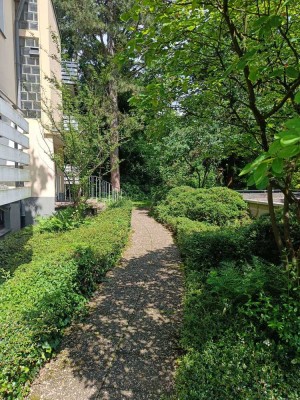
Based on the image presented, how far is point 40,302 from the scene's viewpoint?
3225 millimetres

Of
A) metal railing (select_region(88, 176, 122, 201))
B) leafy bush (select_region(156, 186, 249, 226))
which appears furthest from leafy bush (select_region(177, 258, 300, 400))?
metal railing (select_region(88, 176, 122, 201))

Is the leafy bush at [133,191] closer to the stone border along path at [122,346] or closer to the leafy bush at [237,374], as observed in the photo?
the stone border along path at [122,346]

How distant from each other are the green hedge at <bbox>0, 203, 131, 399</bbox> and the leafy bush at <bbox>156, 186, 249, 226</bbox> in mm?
4691

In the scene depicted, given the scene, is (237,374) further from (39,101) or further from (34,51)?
(34,51)

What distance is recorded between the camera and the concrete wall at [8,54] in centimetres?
634

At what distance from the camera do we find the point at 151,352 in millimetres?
3150

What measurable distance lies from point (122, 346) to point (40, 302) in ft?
3.46

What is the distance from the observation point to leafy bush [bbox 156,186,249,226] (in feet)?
31.6

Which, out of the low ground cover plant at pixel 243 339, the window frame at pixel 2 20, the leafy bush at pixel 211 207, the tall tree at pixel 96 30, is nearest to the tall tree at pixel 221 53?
the low ground cover plant at pixel 243 339

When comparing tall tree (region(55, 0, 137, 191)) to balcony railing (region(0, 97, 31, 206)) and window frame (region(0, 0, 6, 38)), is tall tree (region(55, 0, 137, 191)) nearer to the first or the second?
window frame (region(0, 0, 6, 38))

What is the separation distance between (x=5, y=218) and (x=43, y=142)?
278cm

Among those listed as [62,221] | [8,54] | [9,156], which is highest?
[8,54]

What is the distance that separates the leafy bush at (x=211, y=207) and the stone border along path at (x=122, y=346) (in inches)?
183

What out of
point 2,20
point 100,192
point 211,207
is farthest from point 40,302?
point 100,192
